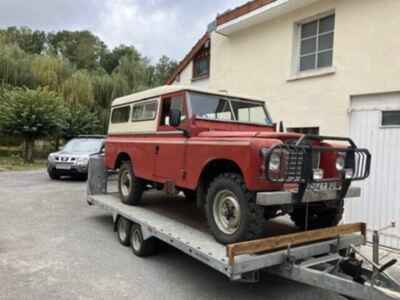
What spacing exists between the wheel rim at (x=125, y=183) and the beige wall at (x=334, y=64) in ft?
12.5

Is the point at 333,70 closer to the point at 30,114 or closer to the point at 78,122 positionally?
the point at 30,114

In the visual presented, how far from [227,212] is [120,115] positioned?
3.78m

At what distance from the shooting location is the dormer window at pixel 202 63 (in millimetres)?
10961

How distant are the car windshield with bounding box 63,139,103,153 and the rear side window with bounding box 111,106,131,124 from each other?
21.3 ft

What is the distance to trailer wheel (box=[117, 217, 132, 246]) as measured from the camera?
5.42 m

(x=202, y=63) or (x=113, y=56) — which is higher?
(x=113, y=56)

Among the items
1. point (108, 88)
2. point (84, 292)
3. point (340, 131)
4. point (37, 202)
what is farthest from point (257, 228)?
point (108, 88)

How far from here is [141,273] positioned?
4.46 metres

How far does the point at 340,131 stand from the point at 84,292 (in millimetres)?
5334

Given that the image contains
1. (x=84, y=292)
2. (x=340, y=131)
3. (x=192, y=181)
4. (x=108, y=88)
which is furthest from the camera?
(x=108, y=88)

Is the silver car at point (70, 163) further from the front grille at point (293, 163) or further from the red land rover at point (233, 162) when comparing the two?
Result: the front grille at point (293, 163)

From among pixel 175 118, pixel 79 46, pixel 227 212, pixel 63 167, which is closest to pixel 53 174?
pixel 63 167

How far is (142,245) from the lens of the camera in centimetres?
497

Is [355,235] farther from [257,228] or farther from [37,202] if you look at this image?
[37,202]
